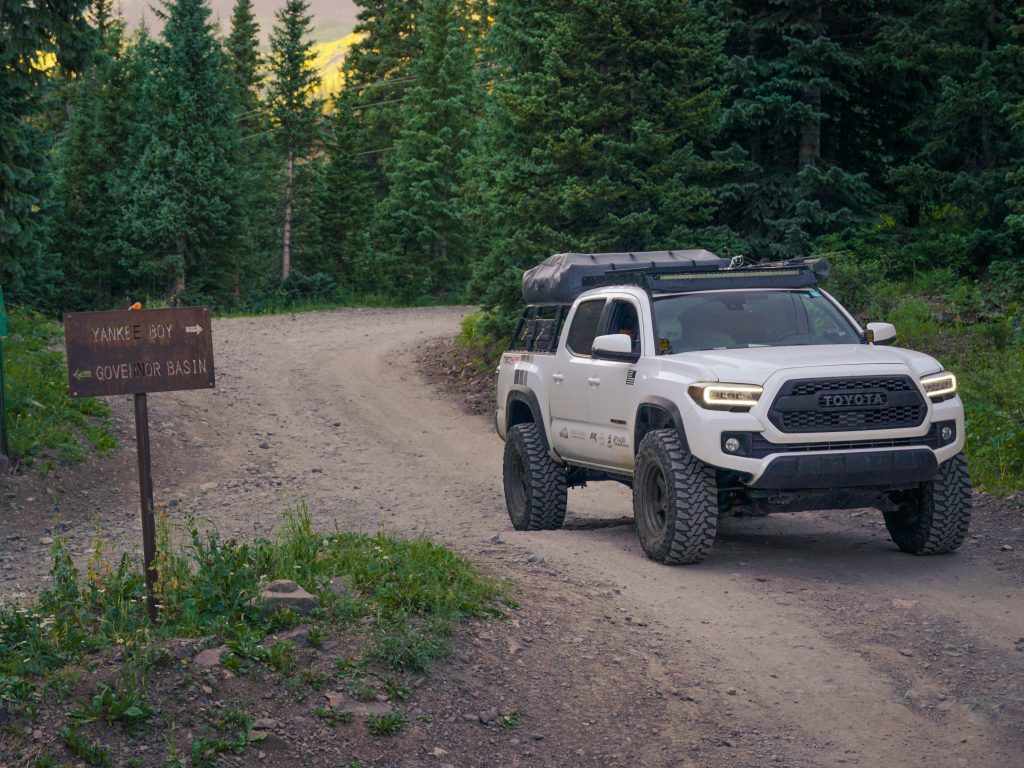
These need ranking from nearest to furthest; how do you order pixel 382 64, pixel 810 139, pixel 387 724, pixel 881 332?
pixel 387 724
pixel 881 332
pixel 810 139
pixel 382 64

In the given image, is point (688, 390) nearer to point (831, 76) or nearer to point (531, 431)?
point (531, 431)

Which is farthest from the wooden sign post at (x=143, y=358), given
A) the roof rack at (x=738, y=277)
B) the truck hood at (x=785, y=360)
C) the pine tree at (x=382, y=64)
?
the pine tree at (x=382, y=64)

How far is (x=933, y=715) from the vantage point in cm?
619

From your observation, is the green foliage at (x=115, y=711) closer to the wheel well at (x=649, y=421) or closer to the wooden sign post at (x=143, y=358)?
the wooden sign post at (x=143, y=358)

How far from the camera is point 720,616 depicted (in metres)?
7.98

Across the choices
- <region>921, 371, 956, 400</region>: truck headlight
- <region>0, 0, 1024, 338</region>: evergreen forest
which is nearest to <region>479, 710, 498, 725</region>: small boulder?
<region>921, 371, 956, 400</region>: truck headlight

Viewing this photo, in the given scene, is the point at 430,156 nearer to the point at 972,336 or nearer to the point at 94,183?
the point at 94,183

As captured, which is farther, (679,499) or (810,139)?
(810,139)

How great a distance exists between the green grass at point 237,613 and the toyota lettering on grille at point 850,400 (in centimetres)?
284

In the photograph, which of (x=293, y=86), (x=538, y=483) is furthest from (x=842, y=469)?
(x=293, y=86)

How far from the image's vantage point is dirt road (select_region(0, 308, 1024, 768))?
5.98 m

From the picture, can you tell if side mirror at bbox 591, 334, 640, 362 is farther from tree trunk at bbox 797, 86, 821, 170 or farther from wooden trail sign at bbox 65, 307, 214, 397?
tree trunk at bbox 797, 86, 821, 170

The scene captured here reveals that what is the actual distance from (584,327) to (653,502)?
2.37 m

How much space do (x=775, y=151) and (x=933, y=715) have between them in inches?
770
